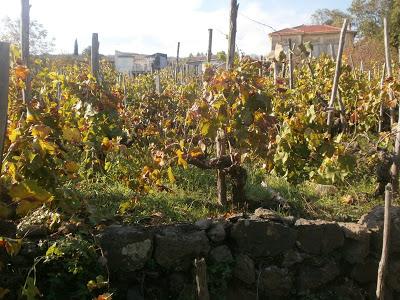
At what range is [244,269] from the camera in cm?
373

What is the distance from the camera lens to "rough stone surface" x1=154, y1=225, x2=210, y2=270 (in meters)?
3.52

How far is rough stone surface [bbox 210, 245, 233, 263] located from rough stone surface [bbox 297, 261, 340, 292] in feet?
2.26

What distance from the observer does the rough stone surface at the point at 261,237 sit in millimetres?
3730

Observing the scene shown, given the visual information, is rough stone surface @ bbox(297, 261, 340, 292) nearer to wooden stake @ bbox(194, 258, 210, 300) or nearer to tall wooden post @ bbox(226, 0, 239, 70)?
wooden stake @ bbox(194, 258, 210, 300)

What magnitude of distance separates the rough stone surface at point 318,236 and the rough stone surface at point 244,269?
0.50 meters

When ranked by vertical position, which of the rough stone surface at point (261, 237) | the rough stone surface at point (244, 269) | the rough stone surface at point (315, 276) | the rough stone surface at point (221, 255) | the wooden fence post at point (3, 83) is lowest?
the rough stone surface at point (315, 276)

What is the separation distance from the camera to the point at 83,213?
357cm

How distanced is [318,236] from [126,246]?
165 cm

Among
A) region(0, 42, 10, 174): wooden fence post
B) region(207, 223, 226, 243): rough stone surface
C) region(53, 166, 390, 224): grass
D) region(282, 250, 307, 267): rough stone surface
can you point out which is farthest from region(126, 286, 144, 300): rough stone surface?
region(0, 42, 10, 174): wooden fence post

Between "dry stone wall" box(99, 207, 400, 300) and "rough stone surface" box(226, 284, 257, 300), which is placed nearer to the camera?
"dry stone wall" box(99, 207, 400, 300)

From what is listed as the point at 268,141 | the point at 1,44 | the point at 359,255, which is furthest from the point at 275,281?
the point at 1,44

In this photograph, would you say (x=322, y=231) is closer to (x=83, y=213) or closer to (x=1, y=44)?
(x=83, y=213)

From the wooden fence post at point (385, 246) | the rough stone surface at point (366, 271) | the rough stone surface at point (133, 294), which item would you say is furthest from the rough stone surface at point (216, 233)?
the rough stone surface at point (366, 271)

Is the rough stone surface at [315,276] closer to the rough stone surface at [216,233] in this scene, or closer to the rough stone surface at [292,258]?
the rough stone surface at [292,258]
